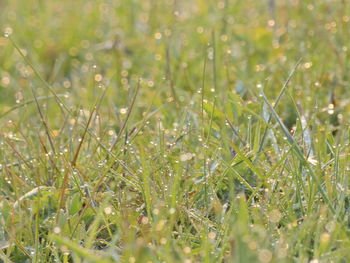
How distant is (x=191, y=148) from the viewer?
6.24ft

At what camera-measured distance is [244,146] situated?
188 cm

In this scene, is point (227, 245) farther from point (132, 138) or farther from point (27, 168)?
point (27, 168)

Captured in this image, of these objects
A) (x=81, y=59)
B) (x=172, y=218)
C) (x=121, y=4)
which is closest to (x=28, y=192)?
(x=172, y=218)

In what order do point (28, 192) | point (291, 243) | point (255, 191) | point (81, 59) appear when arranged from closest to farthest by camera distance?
1. point (291, 243)
2. point (255, 191)
3. point (28, 192)
4. point (81, 59)

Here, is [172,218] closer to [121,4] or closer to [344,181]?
[344,181]

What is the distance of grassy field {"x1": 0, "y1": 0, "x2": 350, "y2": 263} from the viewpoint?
145 centimetres

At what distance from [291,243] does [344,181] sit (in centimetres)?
25

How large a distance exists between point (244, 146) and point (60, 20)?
7.26 feet

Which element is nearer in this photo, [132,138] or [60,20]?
[132,138]

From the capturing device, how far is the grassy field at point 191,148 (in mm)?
1450

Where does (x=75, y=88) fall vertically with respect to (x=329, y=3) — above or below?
below

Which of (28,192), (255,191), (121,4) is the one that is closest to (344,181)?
(255,191)

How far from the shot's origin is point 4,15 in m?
3.90

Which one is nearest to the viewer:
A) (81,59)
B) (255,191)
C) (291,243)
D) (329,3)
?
(291,243)
